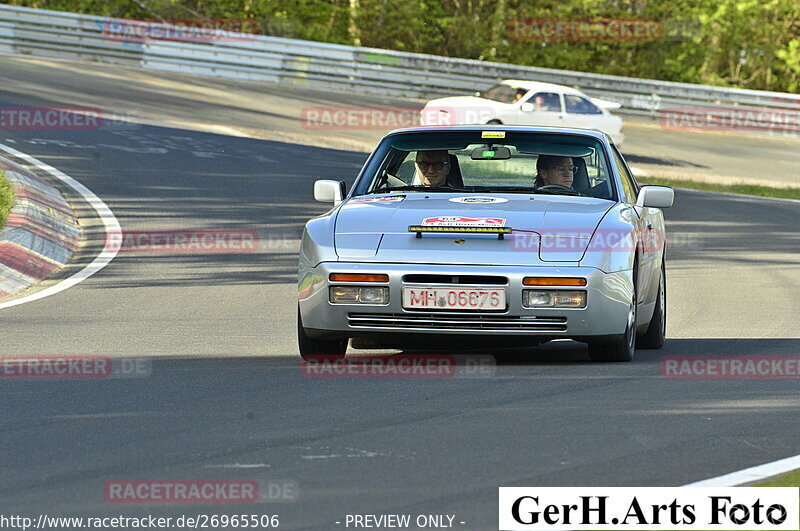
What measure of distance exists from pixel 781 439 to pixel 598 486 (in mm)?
1416

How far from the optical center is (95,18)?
A: 35750 millimetres

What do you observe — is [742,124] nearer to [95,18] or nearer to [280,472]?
[95,18]

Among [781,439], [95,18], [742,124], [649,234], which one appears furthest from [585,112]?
[781,439]

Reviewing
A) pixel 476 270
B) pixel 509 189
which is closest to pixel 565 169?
pixel 509 189

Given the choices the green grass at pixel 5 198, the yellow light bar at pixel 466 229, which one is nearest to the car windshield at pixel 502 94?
the green grass at pixel 5 198

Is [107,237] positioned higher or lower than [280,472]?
lower

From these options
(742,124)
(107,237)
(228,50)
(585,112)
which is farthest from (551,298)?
(742,124)

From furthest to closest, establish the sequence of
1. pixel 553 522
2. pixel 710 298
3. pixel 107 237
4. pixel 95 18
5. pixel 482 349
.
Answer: pixel 95 18 < pixel 107 237 < pixel 710 298 < pixel 482 349 < pixel 553 522

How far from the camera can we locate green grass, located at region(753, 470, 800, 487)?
5617 mm

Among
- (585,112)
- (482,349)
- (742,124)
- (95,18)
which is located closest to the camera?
(482,349)

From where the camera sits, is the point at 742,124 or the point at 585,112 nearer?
the point at 585,112

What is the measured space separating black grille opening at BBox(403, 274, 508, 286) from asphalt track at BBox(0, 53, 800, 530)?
54 cm

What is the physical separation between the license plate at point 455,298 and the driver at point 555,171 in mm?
1524

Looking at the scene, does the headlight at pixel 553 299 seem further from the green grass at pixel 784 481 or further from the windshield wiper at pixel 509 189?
the green grass at pixel 784 481
